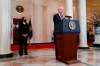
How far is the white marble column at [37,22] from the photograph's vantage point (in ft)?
51.2

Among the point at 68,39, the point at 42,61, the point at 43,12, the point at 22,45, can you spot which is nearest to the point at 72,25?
the point at 68,39

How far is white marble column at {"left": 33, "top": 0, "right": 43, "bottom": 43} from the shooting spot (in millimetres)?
15617

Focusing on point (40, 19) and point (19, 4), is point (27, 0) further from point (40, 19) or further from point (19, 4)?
point (40, 19)

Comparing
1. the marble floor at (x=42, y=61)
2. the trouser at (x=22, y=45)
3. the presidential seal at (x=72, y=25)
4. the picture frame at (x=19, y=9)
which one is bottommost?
the marble floor at (x=42, y=61)

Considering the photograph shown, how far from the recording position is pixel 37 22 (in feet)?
51.2

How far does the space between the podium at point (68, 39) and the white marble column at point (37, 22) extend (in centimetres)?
1031

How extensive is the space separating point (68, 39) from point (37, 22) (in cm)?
1058

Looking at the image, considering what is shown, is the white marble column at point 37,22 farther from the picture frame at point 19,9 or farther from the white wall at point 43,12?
the picture frame at point 19,9

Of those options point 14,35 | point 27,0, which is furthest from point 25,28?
point 27,0

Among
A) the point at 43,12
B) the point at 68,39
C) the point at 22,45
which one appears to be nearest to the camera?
the point at 68,39

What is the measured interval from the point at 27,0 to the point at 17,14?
67.6 inches

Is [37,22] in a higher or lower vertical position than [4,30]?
higher

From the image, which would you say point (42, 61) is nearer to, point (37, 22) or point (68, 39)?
point (68, 39)

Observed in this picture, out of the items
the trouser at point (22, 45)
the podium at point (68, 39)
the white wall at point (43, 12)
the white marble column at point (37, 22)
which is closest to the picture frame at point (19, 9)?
the white wall at point (43, 12)
